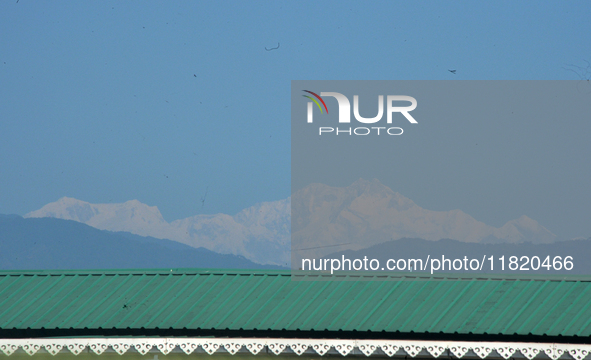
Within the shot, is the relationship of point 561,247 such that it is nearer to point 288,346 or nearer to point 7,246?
point 288,346

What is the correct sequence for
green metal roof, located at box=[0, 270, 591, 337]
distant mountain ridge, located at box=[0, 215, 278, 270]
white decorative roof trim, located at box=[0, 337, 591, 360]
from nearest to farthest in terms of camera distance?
white decorative roof trim, located at box=[0, 337, 591, 360]
green metal roof, located at box=[0, 270, 591, 337]
distant mountain ridge, located at box=[0, 215, 278, 270]

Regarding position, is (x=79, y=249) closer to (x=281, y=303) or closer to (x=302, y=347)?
(x=281, y=303)

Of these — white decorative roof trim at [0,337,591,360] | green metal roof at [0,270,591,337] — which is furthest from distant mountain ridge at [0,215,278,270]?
white decorative roof trim at [0,337,591,360]

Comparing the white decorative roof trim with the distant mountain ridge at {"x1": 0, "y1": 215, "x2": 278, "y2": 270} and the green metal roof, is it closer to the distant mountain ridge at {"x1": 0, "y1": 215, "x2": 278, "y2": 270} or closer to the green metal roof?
the green metal roof

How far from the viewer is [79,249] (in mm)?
72000

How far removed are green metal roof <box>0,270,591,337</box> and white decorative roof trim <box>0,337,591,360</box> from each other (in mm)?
212

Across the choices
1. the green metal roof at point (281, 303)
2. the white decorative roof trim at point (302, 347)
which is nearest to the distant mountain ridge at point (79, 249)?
the green metal roof at point (281, 303)

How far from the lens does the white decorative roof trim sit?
914cm

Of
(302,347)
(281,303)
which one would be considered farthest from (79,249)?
(302,347)

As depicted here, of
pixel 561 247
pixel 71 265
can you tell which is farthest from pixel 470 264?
pixel 71 265

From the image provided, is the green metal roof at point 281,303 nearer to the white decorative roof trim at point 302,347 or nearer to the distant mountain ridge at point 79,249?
the white decorative roof trim at point 302,347

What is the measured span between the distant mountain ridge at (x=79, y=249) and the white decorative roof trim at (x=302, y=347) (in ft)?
159

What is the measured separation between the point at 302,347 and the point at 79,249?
67.5 meters

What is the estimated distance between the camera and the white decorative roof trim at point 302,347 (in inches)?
360
